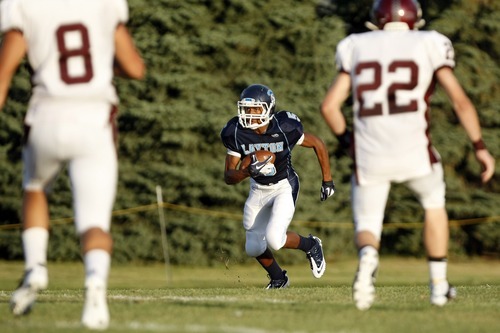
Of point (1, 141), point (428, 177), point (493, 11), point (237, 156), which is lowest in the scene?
point (1, 141)

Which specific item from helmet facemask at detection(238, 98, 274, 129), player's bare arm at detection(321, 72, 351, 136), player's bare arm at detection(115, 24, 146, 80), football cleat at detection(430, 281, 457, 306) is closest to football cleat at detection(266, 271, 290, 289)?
helmet facemask at detection(238, 98, 274, 129)

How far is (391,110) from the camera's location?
6.56 m

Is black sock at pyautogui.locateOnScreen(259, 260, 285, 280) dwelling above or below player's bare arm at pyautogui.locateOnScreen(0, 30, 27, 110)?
below

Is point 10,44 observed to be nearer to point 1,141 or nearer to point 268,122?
point 268,122

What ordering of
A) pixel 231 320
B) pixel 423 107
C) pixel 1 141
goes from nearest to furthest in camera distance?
pixel 231 320 → pixel 423 107 → pixel 1 141

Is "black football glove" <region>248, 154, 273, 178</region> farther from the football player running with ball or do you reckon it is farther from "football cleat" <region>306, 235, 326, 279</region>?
"football cleat" <region>306, 235, 326, 279</region>

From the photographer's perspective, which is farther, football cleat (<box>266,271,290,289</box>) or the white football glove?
football cleat (<box>266,271,290,289</box>)

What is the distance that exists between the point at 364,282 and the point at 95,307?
1.62 metres

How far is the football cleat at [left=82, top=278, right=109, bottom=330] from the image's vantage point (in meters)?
5.54

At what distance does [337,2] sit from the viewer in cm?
2275

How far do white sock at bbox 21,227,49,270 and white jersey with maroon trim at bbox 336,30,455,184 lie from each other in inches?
74.8

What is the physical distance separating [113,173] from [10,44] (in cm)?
86

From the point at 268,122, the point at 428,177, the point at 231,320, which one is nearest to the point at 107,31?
the point at 231,320

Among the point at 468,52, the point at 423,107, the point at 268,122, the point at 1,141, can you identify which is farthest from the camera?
the point at 468,52
